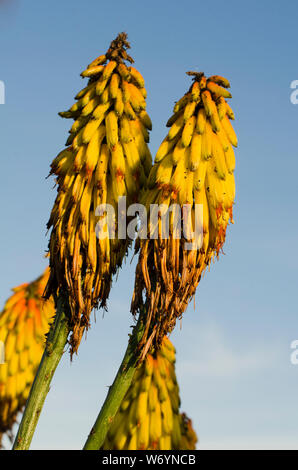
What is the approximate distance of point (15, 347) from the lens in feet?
40.7

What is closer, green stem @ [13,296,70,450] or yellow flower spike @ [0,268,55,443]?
green stem @ [13,296,70,450]

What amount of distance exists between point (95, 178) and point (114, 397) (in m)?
2.16

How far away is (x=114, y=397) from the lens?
244 inches

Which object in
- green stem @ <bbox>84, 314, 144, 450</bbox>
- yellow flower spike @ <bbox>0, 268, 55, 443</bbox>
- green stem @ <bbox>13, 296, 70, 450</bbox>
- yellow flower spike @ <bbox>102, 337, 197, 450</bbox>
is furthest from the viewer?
yellow flower spike @ <bbox>0, 268, 55, 443</bbox>

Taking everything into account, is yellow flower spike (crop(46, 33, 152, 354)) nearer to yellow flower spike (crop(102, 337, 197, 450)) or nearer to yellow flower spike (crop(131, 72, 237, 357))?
yellow flower spike (crop(131, 72, 237, 357))

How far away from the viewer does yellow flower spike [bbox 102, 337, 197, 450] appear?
9047 millimetres

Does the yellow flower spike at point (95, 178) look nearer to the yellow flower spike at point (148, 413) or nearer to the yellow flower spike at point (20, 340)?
the yellow flower spike at point (148, 413)

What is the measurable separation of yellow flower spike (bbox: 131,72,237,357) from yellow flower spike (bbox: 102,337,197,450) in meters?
2.78

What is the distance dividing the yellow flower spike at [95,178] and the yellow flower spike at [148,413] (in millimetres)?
2756

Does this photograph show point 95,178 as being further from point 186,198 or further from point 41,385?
point 41,385

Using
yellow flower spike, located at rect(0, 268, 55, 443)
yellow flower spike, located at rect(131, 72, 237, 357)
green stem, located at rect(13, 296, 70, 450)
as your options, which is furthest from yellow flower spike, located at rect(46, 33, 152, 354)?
yellow flower spike, located at rect(0, 268, 55, 443)

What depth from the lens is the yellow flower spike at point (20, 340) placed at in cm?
1238
